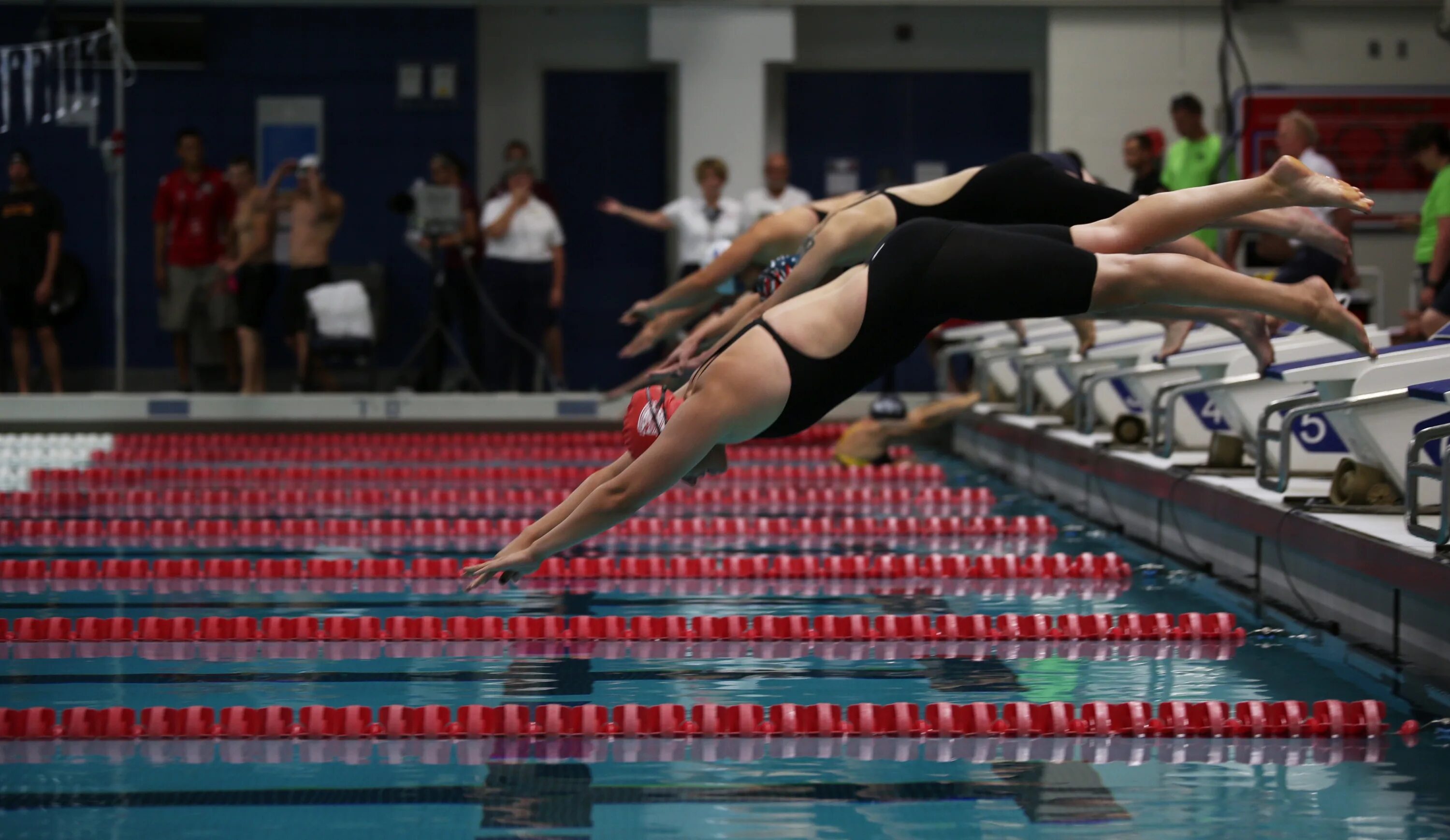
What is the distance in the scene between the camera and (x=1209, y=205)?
4281mm

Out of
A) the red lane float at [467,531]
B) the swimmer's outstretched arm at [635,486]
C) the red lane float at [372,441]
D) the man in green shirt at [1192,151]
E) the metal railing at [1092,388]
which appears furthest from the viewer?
the red lane float at [372,441]

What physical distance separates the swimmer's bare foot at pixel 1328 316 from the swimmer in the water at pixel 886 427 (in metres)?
4.99

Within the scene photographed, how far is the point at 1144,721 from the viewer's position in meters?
4.07

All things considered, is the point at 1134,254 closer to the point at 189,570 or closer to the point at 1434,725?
the point at 1434,725

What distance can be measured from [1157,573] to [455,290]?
687 centimetres

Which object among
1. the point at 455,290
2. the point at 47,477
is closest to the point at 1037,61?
the point at 455,290

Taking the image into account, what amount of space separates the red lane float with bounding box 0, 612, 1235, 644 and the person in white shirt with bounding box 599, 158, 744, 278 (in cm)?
625

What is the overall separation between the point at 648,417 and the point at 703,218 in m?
7.73

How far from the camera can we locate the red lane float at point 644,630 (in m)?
5.14

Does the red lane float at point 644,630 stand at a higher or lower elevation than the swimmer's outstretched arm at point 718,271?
lower

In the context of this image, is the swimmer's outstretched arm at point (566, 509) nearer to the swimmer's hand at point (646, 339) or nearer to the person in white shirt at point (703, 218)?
the swimmer's hand at point (646, 339)

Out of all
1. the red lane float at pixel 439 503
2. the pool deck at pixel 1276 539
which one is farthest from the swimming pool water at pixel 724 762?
the red lane float at pixel 439 503

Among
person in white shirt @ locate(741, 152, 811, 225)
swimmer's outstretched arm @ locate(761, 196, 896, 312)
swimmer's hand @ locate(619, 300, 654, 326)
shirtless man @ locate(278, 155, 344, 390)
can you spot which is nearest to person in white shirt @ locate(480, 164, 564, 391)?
shirtless man @ locate(278, 155, 344, 390)

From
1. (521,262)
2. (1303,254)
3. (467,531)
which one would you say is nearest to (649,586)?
(467,531)
